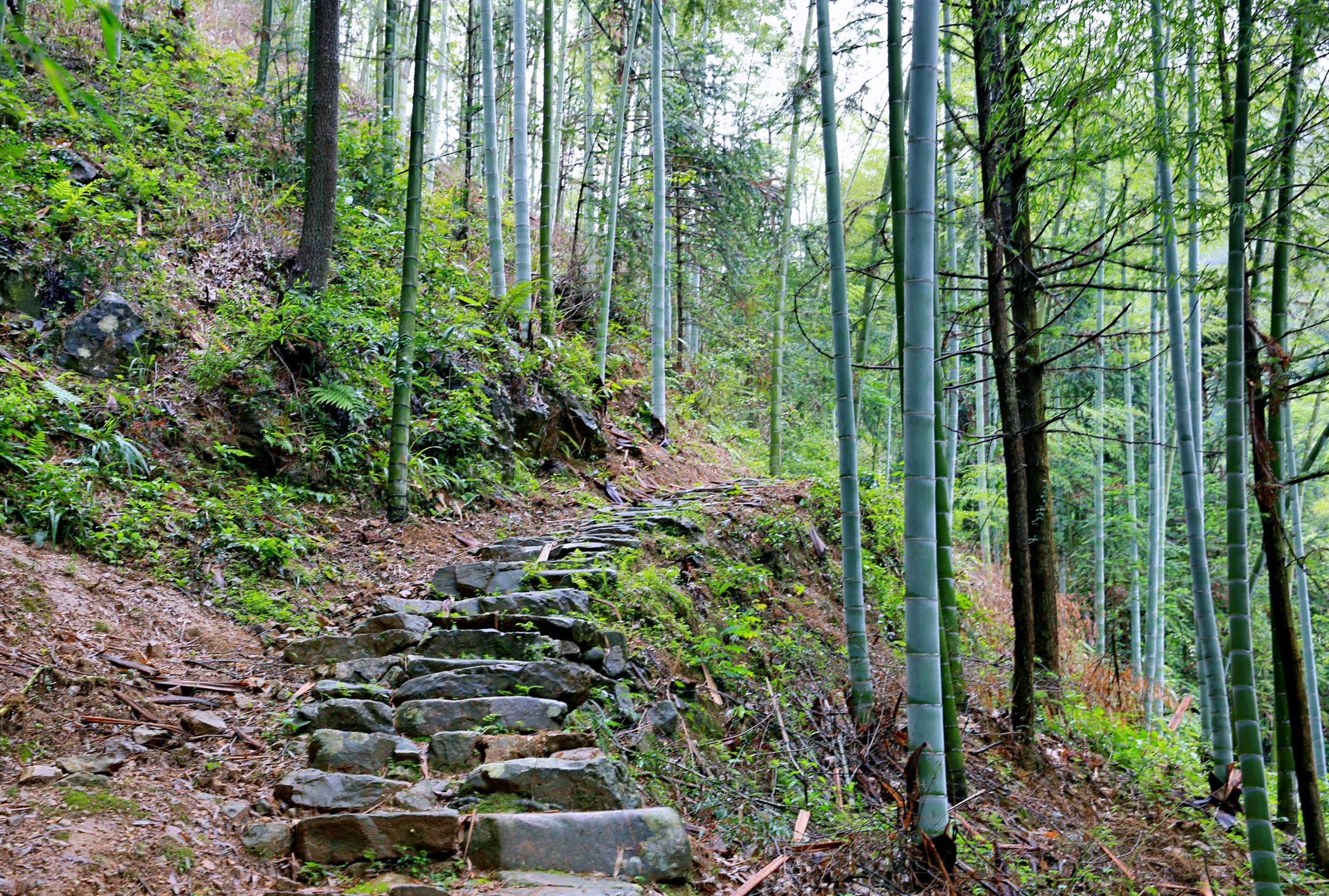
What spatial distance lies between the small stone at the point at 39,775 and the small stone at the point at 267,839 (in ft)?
1.89

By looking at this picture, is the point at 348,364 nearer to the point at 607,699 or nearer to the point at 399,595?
the point at 399,595

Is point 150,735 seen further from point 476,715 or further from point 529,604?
point 529,604

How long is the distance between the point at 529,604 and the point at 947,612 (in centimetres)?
210

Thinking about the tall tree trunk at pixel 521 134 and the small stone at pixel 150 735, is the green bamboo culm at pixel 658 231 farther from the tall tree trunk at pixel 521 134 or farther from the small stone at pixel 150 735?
the small stone at pixel 150 735

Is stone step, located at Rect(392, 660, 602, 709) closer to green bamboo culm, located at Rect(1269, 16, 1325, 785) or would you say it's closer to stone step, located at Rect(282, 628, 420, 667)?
stone step, located at Rect(282, 628, 420, 667)

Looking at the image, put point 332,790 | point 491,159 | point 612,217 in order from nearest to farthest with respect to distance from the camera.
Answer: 1. point 332,790
2. point 491,159
3. point 612,217

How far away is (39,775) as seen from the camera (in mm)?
2420

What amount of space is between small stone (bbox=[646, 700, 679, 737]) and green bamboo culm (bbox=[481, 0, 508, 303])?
16.7ft

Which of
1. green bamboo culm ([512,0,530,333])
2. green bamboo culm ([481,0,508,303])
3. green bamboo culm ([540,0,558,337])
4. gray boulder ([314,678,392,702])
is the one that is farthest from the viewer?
green bamboo culm ([540,0,558,337])

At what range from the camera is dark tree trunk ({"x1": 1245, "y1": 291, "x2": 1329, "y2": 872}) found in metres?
4.04

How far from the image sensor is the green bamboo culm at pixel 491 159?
7660 mm

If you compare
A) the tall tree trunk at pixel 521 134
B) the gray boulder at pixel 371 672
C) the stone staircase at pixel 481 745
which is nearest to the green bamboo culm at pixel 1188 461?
the stone staircase at pixel 481 745

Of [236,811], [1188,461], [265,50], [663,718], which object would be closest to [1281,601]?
[1188,461]

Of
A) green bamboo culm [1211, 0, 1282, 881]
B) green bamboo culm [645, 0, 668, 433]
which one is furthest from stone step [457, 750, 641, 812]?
green bamboo culm [645, 0, 668, 433]
